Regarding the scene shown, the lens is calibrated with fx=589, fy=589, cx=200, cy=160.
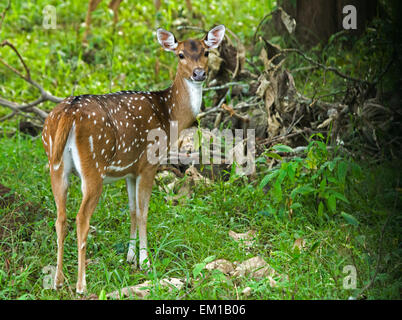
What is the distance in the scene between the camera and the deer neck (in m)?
5.07

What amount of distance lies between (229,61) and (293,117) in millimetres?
1411

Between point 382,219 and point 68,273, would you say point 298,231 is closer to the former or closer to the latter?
point 382,219

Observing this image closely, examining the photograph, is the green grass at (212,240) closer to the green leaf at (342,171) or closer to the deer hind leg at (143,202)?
the deer hind leg at (143,202)

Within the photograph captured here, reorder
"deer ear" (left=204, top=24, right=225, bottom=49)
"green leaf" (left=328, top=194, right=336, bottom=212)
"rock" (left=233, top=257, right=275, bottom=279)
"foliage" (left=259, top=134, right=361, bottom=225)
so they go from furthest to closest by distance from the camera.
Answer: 1. "deer ear" (left=204, top=24, right=225, bottom=49)
2. "foliage" (left=259, top=134, right=361, bottom=225)
3. "green leaf" (left=328, top=194, right=336, bottom=212)
4. "rock" (left=233, top=257, right=275, bottom=279)

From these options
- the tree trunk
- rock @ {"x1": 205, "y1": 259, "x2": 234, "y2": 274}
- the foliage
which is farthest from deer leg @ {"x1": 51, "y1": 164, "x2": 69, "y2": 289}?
the tree trunk

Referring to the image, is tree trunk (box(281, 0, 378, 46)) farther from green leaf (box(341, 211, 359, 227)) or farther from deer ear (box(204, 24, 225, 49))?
green leaf (box(341, 211, 359, 227))

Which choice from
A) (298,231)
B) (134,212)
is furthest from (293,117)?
(134,212)

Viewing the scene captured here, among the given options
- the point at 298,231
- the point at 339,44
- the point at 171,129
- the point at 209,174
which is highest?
the point at 339,44

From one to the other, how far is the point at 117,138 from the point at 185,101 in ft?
2.95

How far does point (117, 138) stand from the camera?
442 cm

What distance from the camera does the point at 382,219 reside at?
4777 mm
